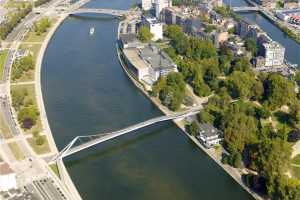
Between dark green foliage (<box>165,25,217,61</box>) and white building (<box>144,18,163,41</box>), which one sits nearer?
dark green foliage (<box>165,25,217,61</box>)

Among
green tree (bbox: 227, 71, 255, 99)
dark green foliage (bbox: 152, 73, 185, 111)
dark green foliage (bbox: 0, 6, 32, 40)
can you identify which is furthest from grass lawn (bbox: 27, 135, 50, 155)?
dark green foliage (bbox: 0, 6, 32, 40)

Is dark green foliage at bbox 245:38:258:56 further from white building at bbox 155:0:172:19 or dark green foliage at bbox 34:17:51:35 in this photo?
dark green foliage at bbox 34:17:51:35

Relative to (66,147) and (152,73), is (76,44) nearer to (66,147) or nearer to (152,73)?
(152,73)

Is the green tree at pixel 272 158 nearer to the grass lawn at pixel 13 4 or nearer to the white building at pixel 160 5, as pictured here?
the white building at pixel 160 5

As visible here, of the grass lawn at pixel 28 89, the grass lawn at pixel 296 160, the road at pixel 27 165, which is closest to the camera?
the road at pixel 27 165

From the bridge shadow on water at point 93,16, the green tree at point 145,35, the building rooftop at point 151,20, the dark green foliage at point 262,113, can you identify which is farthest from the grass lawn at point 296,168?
the bridge shadow on water at point 93,16

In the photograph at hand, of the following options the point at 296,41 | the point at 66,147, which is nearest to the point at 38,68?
the point at 66,147

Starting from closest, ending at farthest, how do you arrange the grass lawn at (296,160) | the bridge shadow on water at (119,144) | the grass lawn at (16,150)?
the grass lawn at (296,160) → the grass lawn at (16,150) → the bridge shadow on water at (119,144)

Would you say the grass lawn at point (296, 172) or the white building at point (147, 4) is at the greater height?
the white building at point (147, 4)
